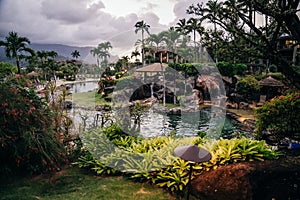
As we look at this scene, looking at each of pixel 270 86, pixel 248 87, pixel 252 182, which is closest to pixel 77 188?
pixel 252 182

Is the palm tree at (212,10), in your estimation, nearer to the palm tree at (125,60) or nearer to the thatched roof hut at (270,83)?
the palm tree at (125,60)

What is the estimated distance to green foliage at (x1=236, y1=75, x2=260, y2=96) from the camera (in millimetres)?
19719

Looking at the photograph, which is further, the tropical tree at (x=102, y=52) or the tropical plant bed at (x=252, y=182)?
the tropical tree at (x=102, y=52)

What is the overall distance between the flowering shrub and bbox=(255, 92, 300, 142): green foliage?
17.9 ft

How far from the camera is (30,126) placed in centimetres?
468

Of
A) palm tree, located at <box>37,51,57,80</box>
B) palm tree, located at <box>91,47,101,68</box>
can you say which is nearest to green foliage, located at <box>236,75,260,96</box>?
palm tree, located at <box>91,47,101,68</box>

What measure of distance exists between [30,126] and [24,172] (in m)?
1.23

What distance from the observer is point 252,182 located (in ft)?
12.4

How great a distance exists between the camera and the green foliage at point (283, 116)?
589cm

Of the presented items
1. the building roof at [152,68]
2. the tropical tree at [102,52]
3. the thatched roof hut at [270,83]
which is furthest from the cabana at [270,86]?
the tropical tree at [102,52]

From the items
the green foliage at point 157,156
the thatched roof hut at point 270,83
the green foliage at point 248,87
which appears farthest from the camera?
the green foliage at point 248,87

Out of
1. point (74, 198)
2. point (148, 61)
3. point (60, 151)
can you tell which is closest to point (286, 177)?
point (74, 198)

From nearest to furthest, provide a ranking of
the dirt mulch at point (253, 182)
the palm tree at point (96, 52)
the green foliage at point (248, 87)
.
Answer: the dirt mulch at point (253, 182) < the palm tree at point (96, 52) < the green foliage at point (248, 87)

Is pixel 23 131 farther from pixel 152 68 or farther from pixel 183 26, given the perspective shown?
pixel 152 68
